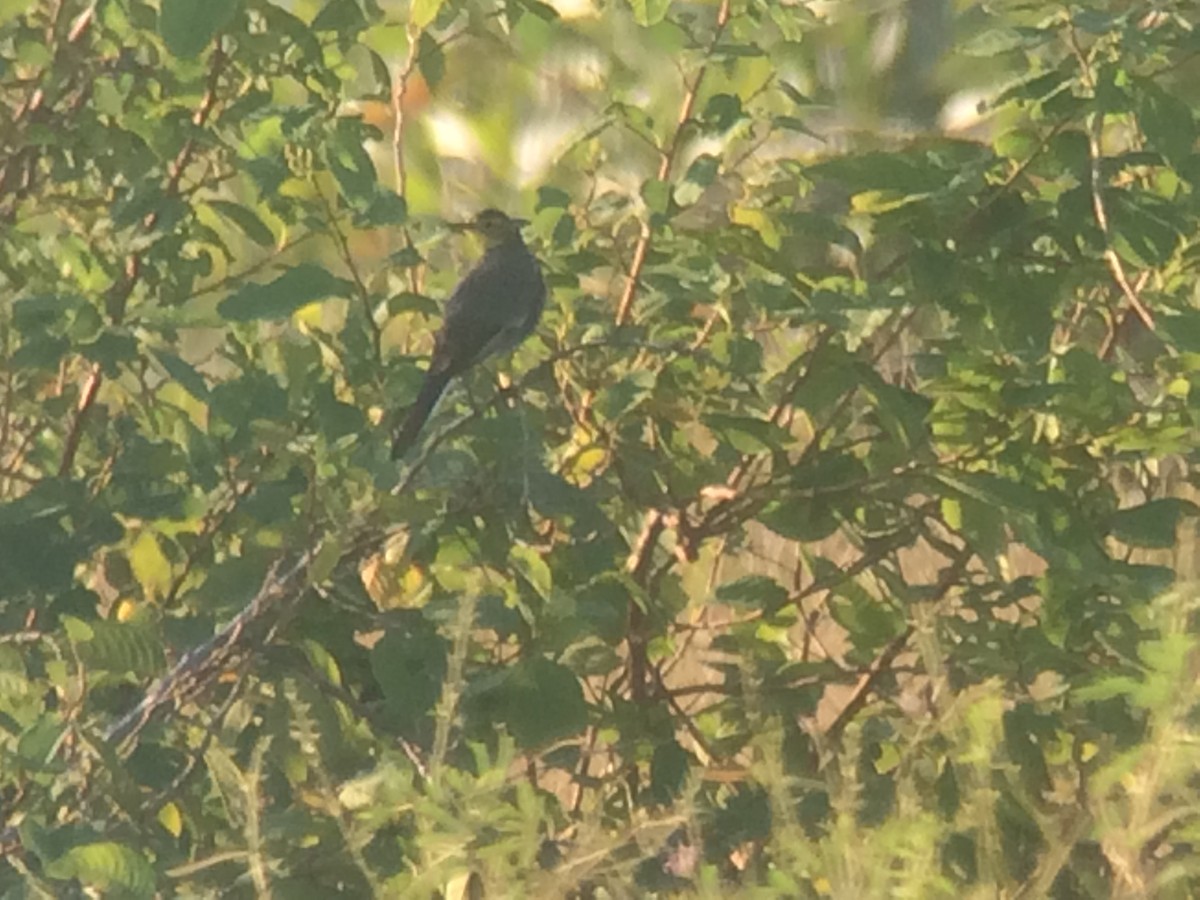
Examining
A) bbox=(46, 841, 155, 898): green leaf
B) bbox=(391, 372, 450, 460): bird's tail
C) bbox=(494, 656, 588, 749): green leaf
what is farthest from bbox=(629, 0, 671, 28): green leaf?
bbox=(46, 841, 155, 898): green leaf

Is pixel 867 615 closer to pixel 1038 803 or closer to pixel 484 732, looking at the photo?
pixel 1038 803

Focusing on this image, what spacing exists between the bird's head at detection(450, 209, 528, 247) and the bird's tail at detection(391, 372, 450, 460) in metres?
0.19

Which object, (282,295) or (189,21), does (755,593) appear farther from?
(189,21)

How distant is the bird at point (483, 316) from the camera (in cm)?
96

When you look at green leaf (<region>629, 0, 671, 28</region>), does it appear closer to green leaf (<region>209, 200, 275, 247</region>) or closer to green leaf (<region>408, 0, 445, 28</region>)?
green leaf (<region>408, 0, 445, 28</region>)

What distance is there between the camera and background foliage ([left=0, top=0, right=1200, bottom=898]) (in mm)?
857

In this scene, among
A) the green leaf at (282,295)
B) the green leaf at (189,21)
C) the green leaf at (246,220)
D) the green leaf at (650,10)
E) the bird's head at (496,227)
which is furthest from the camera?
the bird's head at (496,227)

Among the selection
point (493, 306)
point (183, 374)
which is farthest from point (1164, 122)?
point (183, 374)

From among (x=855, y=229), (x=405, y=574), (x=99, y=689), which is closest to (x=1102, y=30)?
(x=855, y=229)

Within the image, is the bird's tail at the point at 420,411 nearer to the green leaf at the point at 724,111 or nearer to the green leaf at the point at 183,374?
the green leaf at the point at 183,374

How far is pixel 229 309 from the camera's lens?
2.77 ft

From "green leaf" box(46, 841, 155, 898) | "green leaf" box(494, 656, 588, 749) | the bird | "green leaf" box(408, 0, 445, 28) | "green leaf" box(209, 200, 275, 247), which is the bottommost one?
"green leaf" box(494, 656, 588, 749)

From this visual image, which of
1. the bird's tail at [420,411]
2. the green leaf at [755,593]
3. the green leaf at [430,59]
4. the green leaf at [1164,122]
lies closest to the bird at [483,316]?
the bird's tail at [420,411]

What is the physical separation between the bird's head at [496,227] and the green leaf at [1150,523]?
47cm
